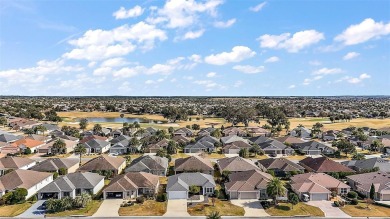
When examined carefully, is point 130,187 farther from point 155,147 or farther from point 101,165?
point 155,147

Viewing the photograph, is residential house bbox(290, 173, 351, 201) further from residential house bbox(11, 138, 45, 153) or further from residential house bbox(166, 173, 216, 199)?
residential house bbox(11, 138, 45, 153)

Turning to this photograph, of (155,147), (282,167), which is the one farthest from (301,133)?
(282,167)

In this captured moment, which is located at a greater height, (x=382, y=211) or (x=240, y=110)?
(x=240, y=110)

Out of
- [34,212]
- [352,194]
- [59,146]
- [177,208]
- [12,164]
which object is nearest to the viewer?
[34,212]

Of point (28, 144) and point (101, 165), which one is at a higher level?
point (28, 144)

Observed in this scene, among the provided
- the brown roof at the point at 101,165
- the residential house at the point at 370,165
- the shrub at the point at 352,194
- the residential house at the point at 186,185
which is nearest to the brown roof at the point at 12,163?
the brown roof at the point at 101,165

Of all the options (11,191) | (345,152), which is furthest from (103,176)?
(345,152)

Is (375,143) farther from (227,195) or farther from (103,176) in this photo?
(103,176)
